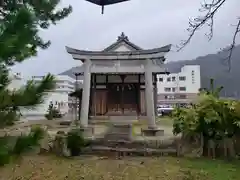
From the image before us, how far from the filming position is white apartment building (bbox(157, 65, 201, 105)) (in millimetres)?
47531

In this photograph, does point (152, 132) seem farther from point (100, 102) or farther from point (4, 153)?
point (4, 153)

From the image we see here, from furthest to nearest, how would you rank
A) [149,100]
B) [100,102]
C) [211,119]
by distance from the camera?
1. [100,102]
2. [149,100]
3. [211,119]

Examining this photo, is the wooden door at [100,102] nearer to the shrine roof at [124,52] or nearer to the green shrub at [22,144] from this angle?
the shrine roof at [124,52]

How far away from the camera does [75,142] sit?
7.82 m

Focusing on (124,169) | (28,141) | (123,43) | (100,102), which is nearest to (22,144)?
(28,141)

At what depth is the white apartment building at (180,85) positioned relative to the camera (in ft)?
156

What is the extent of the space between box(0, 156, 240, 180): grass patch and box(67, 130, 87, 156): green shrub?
1.60ft

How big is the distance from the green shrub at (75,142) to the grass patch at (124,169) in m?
0.49

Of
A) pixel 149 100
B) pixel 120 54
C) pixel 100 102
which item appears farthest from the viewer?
pixel 100 102

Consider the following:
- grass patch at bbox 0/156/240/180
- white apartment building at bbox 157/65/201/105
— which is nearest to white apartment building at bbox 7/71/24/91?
grass patch at bbox 0/156/240/180

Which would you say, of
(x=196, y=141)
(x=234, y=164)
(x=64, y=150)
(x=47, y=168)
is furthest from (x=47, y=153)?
(x=234, y=164)

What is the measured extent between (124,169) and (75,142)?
1997 millimetres

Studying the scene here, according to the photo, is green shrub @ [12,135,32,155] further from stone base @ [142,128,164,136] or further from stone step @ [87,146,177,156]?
stone base @ [142,128,164,136]

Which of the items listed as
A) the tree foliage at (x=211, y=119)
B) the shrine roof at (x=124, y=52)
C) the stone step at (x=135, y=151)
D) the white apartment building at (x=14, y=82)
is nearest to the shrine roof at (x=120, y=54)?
the shrine roof at (x=124, y=52)
